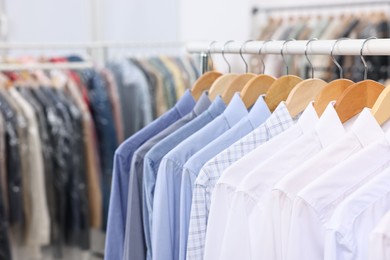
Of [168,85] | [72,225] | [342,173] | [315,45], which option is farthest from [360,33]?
[342,173]

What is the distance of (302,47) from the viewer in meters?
1.29

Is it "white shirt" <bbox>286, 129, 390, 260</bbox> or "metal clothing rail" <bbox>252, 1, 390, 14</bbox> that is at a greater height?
"metal clothing rail" <bbox>252, 1, 390, 14</bbox>

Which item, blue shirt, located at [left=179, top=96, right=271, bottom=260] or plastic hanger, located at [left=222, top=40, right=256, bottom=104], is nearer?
blue shirt, located at [left=179, top=96, right=271, bottom=260]

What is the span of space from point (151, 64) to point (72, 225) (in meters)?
0.95

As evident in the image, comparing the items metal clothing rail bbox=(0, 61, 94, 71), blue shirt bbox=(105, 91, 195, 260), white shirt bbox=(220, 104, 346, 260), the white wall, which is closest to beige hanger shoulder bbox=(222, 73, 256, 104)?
blue shirt bbox=(105, 91, 195, 260)

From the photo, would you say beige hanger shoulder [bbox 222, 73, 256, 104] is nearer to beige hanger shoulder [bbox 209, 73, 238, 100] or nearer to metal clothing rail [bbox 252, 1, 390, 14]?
beige hanger shoulder [bbox 209, 73, 238, 100]

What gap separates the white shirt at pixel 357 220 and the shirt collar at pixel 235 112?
1.34 ft

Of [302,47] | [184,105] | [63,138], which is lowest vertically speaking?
[63,138]

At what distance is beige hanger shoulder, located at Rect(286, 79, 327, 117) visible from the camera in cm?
126

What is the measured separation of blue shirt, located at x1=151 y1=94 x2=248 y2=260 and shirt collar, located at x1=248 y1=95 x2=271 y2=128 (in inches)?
2.9

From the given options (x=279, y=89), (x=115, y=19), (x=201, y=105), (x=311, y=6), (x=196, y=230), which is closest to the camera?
(x=196, y=230)

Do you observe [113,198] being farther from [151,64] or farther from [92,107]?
[151,64]

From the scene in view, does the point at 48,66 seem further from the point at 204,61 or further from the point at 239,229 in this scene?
the point at 239,229

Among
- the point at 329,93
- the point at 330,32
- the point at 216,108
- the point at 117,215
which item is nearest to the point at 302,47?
the point at 329,93
